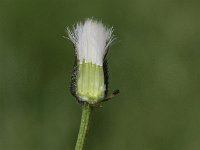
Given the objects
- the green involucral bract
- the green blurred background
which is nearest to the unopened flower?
the green involucral bract

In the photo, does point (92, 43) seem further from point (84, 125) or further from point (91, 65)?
point (84, 125)

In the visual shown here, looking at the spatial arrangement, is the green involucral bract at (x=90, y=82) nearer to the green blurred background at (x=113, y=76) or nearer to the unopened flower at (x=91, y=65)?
the unopened flower at (x=91, y=65)

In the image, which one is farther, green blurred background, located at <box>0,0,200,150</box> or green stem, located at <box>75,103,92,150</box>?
green blurred background, located at <box>0,0,200,150</box>

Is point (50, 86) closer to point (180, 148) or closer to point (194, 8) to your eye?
point (180, 148)

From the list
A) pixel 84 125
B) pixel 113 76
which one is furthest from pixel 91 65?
pixel 113 76

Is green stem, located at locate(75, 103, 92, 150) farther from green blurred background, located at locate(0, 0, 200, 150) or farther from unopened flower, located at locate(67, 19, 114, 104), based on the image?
green blurred background, located at locate(0, 0, 200, 150)
